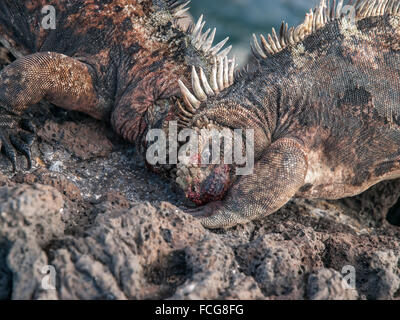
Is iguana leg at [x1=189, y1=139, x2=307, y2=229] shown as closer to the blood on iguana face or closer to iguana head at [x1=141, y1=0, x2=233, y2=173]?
the blood on iguana face

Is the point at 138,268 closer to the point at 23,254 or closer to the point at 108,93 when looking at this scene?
the point at 23,254

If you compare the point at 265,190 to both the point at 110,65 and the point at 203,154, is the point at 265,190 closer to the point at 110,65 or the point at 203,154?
the point at 203,154

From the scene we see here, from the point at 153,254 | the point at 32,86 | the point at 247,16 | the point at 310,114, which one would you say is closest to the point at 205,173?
the point at 310,114

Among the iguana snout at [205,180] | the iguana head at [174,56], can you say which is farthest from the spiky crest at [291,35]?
the iguana snout at [205,180]

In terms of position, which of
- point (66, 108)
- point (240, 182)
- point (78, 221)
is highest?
point (66, 108)
